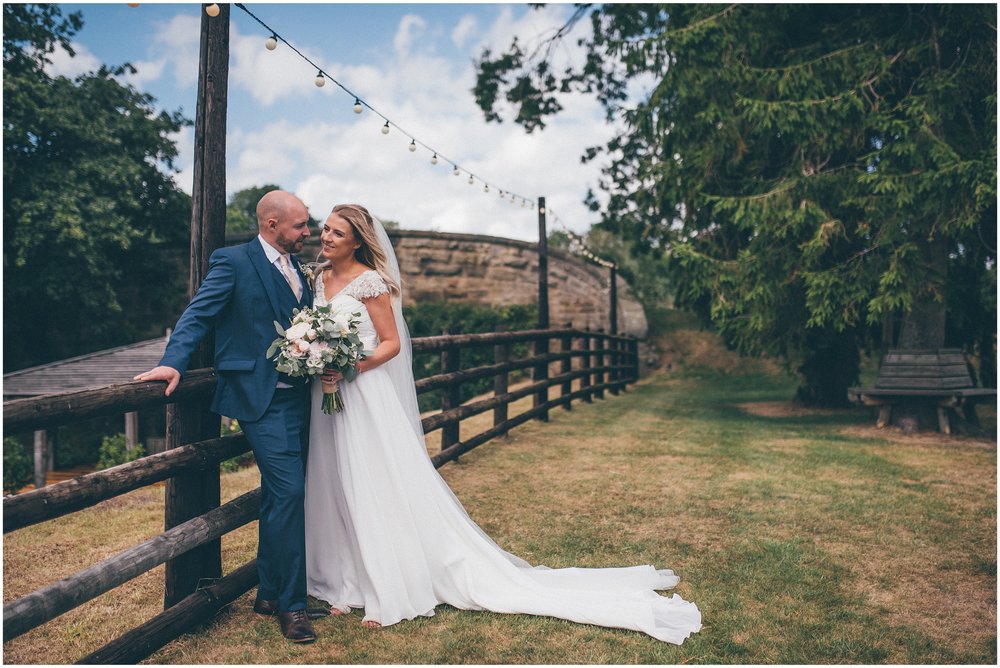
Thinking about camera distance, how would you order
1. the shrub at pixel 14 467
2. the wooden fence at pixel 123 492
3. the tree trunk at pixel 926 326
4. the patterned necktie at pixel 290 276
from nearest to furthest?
the wooden fence at pixel 123 492 < the patterned necktie at pixel 290 276 < the tree trunk at pixel 926 326 < the shrub at pixel 14 467

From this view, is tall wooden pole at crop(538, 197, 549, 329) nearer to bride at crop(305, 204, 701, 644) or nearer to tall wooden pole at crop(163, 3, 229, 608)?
bride at crop(305, 204, 701, 644)

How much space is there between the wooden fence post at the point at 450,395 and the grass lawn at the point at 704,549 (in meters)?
0.34

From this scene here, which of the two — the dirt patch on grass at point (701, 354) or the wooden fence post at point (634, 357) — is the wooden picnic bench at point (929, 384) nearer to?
the wooden fence post at point (634, 357)

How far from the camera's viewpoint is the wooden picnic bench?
8.70 meters

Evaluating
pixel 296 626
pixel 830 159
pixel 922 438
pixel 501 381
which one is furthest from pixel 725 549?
pixel 830 159

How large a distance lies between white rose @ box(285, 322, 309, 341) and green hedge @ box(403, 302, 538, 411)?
12.7 metres

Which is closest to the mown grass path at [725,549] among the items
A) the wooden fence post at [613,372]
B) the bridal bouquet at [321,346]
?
the bridal bouquet at [321,346]

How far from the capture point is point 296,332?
10.7 ft

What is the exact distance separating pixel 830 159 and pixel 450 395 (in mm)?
6106

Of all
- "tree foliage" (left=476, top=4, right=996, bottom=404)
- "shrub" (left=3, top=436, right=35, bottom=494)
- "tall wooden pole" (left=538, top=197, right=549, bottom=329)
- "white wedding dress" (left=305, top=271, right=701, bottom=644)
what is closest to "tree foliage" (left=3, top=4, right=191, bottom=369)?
"shrub" (left=3, top=436, right=35, bottom=494)

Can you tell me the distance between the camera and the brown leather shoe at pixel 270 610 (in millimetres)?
3547

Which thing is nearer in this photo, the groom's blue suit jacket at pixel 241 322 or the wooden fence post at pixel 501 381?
the groom's blue suit jacket at pixel 241 322

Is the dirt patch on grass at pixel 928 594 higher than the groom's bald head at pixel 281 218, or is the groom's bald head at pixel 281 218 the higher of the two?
the groom's bald head at pixel 281 218

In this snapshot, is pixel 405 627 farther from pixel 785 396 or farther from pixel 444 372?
pixel 785 396
